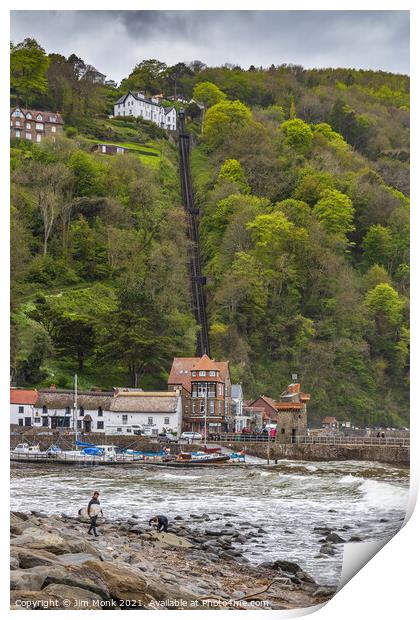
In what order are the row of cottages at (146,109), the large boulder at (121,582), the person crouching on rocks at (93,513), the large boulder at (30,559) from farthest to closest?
1. the row of cottages at (146,109)
2. the person crouching on rocks at (93,513)
3. the large boulder at (30,559)
4. the large boulder at (121,582)

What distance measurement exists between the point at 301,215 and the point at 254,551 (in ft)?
31.1

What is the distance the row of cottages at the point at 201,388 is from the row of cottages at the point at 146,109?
161 inches

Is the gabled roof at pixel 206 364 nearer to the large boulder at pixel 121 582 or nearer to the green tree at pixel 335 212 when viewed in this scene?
the green tree at pixel 335 212

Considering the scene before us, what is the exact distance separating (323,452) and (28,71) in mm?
7953

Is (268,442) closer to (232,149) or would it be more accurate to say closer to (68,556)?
(232,149)

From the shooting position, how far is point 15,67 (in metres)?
12.8

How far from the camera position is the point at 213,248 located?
16.3 m

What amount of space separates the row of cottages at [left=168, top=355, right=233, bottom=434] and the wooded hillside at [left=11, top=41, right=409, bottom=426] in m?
0.24

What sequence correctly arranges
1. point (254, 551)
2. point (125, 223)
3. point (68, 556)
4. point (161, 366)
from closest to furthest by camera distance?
point (68, 556)
point (254, 551)
point (161, 366)
point (125, 223)

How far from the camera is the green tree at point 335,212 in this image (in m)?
19.5

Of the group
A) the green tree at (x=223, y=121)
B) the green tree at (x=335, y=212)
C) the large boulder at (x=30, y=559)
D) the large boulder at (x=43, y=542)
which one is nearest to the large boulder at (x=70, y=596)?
the large boulder at (x=30, y=559)

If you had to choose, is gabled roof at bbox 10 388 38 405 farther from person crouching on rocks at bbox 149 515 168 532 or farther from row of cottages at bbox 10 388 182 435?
person crouching on rocks at bbox 149 515 168 532

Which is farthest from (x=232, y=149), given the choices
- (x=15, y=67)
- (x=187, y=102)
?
(x=15, y=67)

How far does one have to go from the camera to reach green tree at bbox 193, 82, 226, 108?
59.6ft
